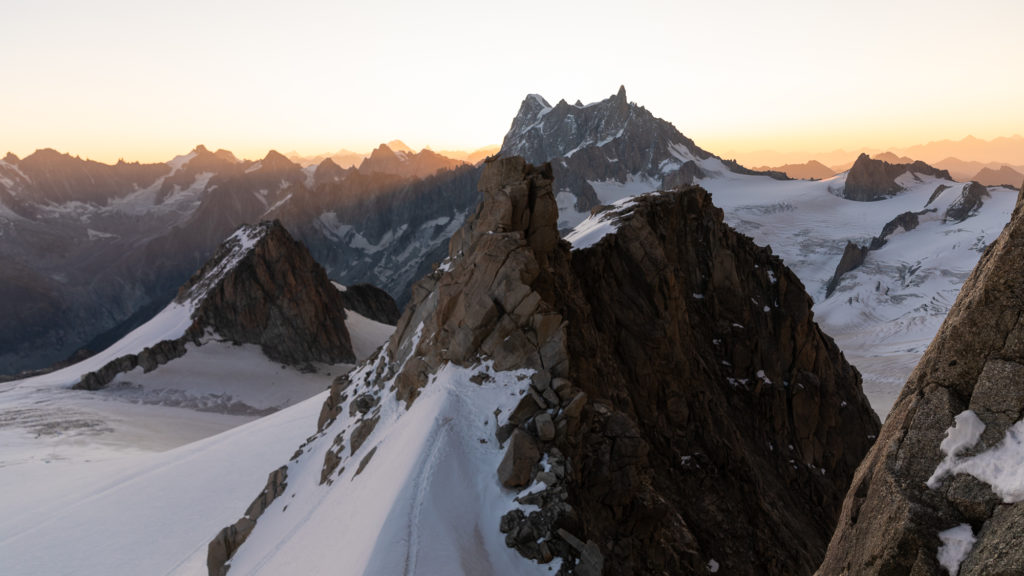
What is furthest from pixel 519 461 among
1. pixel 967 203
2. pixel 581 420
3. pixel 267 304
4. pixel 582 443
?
pixel 967 203

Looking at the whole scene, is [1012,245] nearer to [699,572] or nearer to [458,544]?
[458,544]

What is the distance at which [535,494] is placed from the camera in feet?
47.1

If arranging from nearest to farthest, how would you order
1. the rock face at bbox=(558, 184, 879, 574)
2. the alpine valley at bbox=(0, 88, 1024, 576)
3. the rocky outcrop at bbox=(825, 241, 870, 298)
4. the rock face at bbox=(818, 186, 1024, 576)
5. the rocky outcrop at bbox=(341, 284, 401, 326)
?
the rock face at bbox=(818, 186, 1024, 576)
the alpine valley at bbox=(0, 88, 1024, 576)
the rock face at bbox=(558, 184, 879, 574)
the rocky outcrop at bbox=(341, 284, 401, 326)
the rocky outcrop at bbox=(825, 241, 870, 298)

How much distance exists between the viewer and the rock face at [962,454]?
6793 millimetres

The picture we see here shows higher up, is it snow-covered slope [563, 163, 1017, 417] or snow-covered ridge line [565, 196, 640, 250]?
snow-covered ridge line [565, 196, 640, 250]

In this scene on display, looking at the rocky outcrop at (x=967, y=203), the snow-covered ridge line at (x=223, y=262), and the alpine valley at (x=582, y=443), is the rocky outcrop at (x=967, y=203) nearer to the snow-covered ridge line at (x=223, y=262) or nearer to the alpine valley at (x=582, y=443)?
the alpine valley at (x=582, y=443)

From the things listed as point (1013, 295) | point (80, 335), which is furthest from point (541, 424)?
point (80, 335)

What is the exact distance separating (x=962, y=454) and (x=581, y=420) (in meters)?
9.85

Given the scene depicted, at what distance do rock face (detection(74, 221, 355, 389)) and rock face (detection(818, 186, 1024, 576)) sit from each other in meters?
75.3

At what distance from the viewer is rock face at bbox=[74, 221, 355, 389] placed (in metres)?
74.5

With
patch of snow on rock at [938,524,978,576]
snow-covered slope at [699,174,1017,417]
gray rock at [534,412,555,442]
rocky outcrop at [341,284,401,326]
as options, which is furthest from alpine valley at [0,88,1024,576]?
snow-covered slope at [699,174,1017,417]

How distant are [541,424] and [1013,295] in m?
10.5

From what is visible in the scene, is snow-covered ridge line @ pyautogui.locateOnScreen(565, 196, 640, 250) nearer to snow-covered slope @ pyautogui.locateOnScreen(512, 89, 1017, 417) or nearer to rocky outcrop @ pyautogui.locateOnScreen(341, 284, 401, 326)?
snow-covered slope @ pyautogui.locateOnScreen(512, 89, 1017, 417)

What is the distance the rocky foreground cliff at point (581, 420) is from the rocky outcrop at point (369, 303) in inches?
3016
